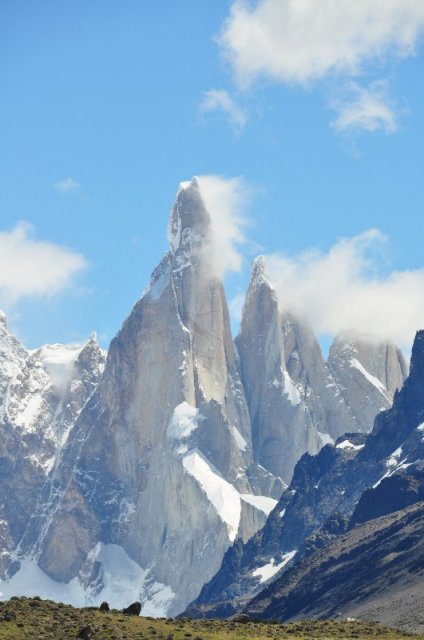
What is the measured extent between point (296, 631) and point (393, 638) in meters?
7.16

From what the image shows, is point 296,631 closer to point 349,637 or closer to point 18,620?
point 349,637

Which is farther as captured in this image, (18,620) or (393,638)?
(393,638)

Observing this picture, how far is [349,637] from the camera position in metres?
126

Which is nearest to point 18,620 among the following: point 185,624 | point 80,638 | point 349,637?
point 80,638

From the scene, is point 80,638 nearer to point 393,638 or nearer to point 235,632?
point 235,632

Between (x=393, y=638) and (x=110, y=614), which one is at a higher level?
(x=110, y=614)

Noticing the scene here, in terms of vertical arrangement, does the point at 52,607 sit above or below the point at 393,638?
above

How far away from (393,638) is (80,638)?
25.9 meters

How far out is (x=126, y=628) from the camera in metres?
120

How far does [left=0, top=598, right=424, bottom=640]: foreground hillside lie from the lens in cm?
11512

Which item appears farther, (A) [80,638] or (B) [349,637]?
(B) [349,637]

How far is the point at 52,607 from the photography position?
124250 millimetres

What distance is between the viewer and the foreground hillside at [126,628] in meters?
115

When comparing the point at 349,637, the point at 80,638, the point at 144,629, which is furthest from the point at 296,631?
the point at 80,638
